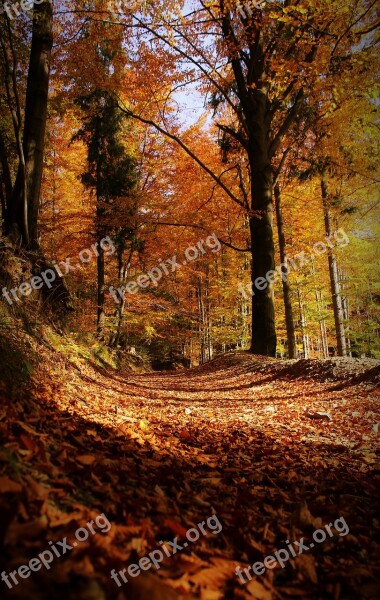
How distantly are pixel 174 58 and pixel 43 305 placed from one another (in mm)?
8618

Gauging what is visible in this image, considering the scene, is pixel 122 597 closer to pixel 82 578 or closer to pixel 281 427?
pixel 82 578

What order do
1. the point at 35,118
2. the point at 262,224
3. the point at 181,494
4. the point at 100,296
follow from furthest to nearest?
the point at 100,296 → the point at 262,224 → the point at 35,118 → the point at 181,494

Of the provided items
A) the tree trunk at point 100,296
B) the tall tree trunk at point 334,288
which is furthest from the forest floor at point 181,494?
the tree trunk at point 100,296

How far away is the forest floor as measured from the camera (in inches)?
48.0

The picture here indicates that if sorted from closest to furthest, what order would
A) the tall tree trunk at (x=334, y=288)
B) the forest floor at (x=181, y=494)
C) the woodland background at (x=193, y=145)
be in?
1. the forest floor at (x=181, y=494)
2. the woodland background at (x=193, y=145)
3. the tall tree trunk at (x=334, y=288)

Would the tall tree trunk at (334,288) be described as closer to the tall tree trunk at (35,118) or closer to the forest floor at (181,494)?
the forest floor at (181,494)

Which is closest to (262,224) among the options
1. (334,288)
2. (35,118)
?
(334,288)

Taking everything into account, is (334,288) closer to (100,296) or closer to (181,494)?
(100,296)

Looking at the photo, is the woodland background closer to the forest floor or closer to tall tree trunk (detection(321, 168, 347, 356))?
tall tree trunk (detection(321, 168, 347, 356))

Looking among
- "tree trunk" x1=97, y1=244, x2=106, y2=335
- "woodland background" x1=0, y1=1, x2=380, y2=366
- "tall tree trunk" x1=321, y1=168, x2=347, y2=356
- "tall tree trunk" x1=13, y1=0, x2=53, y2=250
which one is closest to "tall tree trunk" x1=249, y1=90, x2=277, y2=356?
"woodland background" x1=0, y1=1, x2=380, y2=366

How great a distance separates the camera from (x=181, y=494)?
214cm

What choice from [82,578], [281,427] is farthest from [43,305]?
[82,578]

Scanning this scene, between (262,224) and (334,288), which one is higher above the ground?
(262,224)

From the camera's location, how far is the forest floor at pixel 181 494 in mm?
1219
